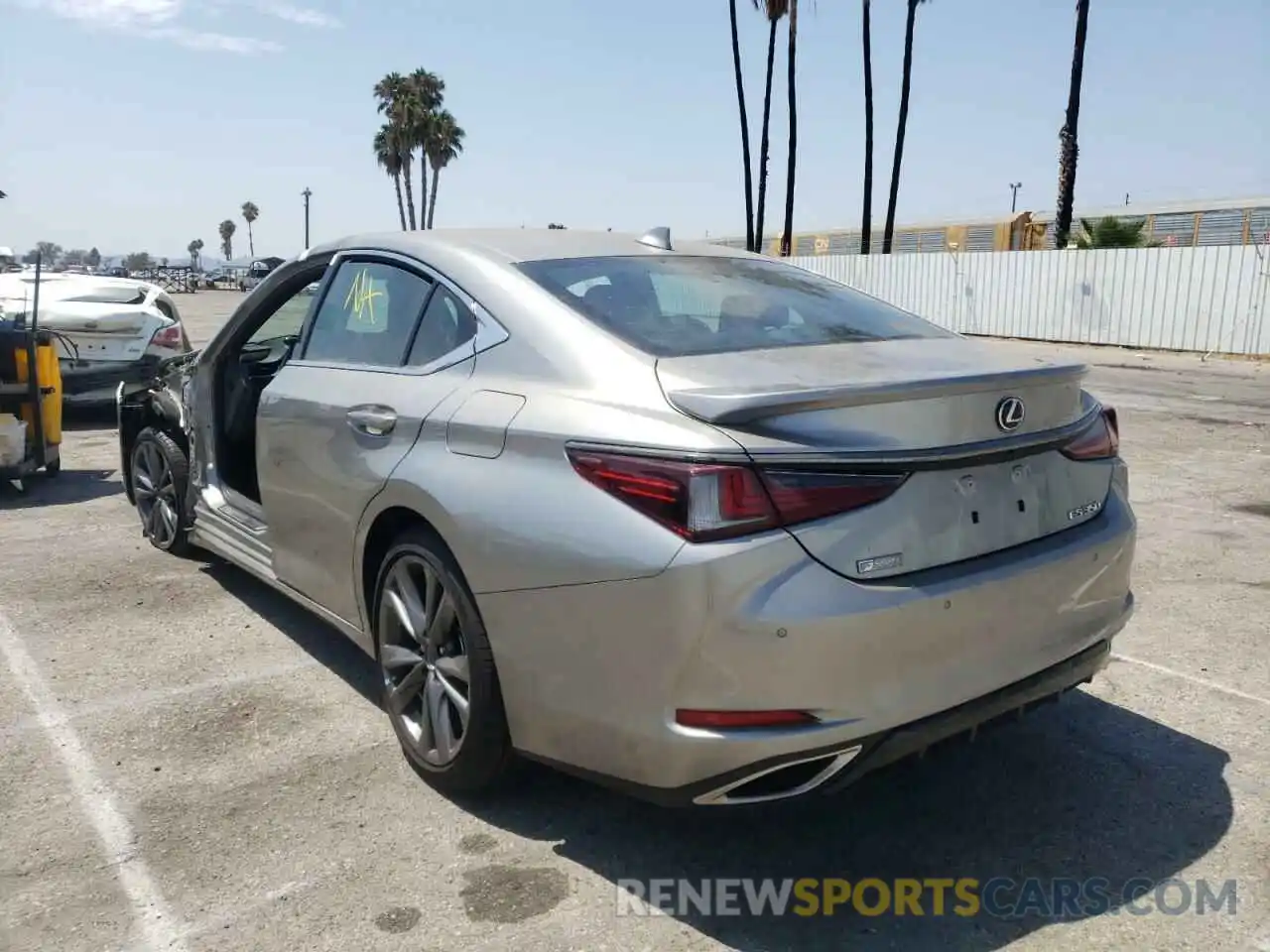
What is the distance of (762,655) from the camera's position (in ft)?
7.50

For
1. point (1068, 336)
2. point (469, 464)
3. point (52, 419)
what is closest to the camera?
point (469, 464)

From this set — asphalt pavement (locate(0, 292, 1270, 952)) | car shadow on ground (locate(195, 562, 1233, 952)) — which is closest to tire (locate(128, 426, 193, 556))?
asphalt pavement (locate(0, 292, 1270, 952))

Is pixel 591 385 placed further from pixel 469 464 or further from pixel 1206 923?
pixel 1206 923

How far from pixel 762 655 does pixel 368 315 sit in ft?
6.62

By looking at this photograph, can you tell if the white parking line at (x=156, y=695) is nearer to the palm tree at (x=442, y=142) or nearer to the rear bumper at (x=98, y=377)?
the rear bumper at (x=98, y=377)

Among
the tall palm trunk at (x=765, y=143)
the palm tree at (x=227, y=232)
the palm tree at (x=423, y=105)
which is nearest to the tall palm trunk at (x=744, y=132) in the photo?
the tall palm trunk at (x=765, y=143)

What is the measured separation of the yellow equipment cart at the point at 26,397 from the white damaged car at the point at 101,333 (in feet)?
7.46

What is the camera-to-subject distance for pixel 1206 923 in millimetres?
2492

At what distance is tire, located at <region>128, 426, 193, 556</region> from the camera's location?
5.32 m

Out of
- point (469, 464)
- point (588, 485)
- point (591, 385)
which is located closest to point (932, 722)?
point (588, 485)

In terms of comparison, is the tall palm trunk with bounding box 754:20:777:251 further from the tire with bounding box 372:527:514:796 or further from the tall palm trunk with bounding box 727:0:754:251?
the tire with bounding box 372:527:514:796

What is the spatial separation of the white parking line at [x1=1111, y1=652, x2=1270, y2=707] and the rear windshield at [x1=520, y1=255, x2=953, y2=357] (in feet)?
5.14

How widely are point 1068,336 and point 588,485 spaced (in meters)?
22.7

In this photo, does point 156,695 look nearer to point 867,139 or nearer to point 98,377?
Result: point 98,377
